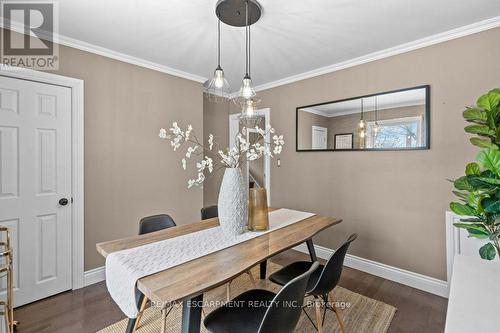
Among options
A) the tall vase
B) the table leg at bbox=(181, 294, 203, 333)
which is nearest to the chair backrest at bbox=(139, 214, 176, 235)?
the tall vase

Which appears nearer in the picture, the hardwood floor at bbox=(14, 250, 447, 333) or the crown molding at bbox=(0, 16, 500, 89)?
the hardwood floor at bbox=(14, 250, 447, 333)

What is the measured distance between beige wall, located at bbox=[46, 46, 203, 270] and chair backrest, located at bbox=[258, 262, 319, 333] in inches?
92.3

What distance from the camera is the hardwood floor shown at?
6.36 ft

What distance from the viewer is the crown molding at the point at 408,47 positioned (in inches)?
83.4

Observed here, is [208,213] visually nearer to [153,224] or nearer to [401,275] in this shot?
A: [153,224]

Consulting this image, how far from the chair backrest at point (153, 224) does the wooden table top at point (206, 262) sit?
28 centimetres

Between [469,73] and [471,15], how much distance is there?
47 cm

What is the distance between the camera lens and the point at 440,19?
2076 mm

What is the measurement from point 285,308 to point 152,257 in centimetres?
76

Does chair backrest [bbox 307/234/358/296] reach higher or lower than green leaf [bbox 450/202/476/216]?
lower

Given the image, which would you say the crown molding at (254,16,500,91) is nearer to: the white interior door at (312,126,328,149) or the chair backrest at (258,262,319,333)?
the white interior door at (312,126,328,149)

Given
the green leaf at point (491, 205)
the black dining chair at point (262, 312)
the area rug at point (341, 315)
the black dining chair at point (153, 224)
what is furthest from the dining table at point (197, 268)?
the green leaf at point (491, 205)

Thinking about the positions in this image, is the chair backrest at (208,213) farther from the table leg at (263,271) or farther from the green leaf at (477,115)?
the green leaf at (477,115)

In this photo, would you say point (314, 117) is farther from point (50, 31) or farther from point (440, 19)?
point (50, 31)
